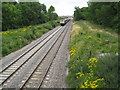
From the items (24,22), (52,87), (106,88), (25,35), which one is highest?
(24,22)

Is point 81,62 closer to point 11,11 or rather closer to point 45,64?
point 45,64

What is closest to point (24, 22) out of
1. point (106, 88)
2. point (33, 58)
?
point (33, 58)

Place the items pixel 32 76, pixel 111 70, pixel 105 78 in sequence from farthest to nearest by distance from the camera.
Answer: pixel 32 76
pixel 111 70
pixel 105 78

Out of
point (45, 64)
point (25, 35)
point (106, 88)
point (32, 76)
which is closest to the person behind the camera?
point (106, 88)

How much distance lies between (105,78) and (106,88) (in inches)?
43.1

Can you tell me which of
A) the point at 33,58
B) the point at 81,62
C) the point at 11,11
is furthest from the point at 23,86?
the point at 11,11

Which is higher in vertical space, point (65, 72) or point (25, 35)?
point (25, 35)

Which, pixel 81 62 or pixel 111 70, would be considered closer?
pixel 111 70

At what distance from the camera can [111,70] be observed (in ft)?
26.8

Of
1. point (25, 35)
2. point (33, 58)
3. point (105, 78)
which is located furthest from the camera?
point (25, 35)

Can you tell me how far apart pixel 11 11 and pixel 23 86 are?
39.6 m

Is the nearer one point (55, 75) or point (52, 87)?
point (52, 87)

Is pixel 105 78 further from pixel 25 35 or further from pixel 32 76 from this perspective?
pixel 25 35

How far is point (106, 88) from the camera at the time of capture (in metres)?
6.64
